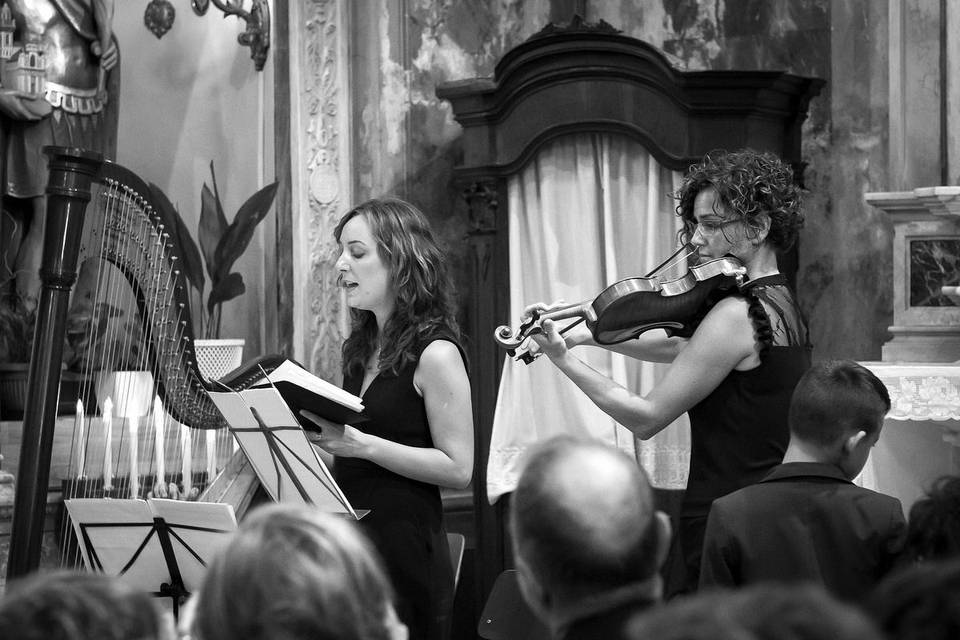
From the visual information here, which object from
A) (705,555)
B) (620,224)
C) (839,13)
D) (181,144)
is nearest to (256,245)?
(181,144)

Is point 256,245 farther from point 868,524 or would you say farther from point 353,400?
point 868,524

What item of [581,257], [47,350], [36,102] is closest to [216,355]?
[36,102]

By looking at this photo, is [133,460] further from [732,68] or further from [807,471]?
[732,68]

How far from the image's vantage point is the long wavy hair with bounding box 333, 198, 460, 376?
316cm

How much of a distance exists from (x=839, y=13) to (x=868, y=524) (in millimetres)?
3845

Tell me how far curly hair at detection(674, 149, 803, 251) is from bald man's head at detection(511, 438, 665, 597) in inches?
61.8

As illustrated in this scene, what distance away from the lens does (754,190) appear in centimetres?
310

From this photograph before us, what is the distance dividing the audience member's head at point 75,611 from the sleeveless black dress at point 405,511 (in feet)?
5.49

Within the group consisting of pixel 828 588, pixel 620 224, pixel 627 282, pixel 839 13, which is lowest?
pixel 828 588

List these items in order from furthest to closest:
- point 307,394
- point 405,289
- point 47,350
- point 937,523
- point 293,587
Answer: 1. point 47,350
2. point 405,289
3. point 307,394
4. point 937,523
5. point 293,587

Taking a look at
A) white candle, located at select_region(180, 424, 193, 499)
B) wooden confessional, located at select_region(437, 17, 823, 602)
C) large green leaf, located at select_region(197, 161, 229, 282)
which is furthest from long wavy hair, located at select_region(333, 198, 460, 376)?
large green leaf, located at select_region(197, 161, 229, 282)

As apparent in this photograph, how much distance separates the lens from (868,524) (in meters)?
2.41

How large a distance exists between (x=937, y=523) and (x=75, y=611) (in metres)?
1.20

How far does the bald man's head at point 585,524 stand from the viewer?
1.61m
